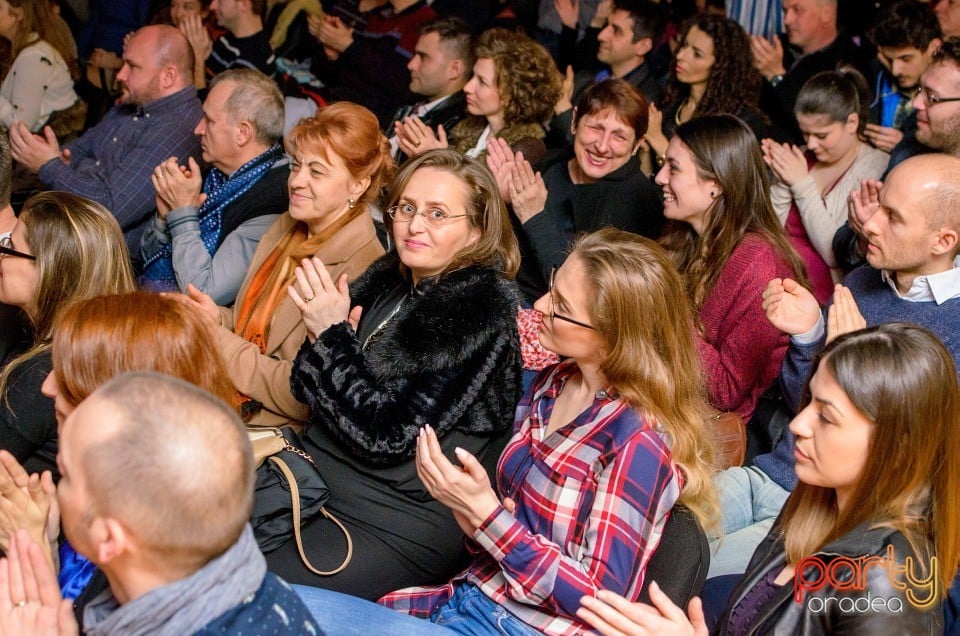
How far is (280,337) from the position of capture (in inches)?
107

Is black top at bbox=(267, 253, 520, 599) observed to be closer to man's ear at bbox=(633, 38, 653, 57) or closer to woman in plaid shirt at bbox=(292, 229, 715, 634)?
woman in plaid shirt at bbox=(292, 229, 715, 634)

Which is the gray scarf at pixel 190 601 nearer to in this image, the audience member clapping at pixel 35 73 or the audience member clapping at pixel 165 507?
the audience member clapping at pixel 165 507

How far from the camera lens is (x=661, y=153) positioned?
389cm

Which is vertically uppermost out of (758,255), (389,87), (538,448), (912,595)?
(912,595)

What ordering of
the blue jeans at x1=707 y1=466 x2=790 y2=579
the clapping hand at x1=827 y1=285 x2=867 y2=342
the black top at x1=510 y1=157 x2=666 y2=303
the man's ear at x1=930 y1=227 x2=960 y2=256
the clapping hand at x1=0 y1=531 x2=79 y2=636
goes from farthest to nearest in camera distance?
the black top at x1=510 y1=157 x2=666 y2=303 < the man's ear at x1=930 y1=227 x2=960 y2=256 < the blue jeans at x1=707 y1=466 x2=790 y2=579 < the clapping hand at x1=827 y1=285 x2=867 y2=342 < the clapping hand at x1=0 y1=531 x2=79 y2=636

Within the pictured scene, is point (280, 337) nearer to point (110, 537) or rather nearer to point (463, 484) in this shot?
point (463, 484)

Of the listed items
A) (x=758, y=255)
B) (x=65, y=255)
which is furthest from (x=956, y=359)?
(x=65, y=255)

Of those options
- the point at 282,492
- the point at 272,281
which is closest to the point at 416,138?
the point at 272,281

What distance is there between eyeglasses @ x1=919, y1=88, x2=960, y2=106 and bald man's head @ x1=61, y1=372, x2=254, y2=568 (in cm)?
277

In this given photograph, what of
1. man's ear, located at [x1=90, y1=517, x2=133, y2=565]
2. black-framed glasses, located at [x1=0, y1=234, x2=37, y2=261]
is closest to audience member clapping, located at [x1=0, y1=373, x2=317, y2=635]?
man's ear, located at [x1=90, y1=517, x2=133, y2=565]

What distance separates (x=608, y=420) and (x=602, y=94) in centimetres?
190

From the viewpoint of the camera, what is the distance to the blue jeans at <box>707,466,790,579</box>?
237 centimetres

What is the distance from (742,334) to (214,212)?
1.81 meters

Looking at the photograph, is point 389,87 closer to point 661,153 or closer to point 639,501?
point 661,153
